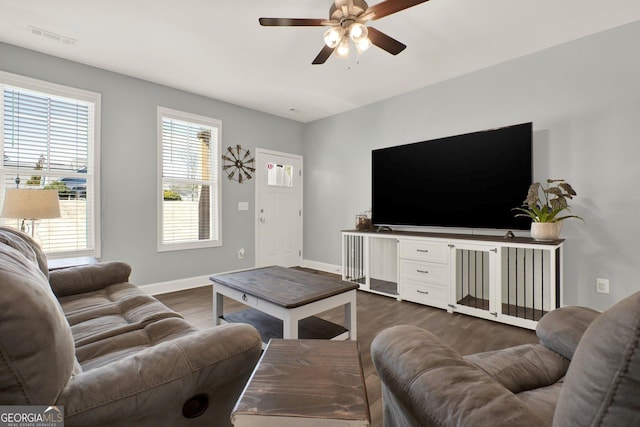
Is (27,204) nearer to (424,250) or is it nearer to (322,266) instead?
(424,250)

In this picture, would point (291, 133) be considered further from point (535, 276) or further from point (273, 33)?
point (535, 276)

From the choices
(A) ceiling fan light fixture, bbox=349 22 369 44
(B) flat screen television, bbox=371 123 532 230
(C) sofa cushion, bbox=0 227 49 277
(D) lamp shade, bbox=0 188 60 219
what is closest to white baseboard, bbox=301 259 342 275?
(B) flat screen television, bbox=371 123 532 230

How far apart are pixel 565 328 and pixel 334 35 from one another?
207 cm

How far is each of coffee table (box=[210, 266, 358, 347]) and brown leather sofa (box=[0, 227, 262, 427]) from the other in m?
0.58

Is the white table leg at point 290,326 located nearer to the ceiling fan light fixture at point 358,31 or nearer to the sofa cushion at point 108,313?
the sofa cushion at point 108,313

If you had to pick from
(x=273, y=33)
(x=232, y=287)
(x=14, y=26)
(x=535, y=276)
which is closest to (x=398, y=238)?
(x=535, y=276)

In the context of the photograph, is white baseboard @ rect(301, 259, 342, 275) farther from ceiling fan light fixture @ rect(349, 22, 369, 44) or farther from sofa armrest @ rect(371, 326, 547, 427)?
sofa armrest @ rect(371, 326, 547, 427)

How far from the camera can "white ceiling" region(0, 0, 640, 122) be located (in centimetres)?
229

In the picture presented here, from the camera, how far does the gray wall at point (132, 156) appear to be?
3051 mm

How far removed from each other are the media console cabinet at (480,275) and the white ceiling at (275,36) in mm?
1869

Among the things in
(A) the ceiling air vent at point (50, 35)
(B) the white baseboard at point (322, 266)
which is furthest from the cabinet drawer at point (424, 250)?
(A) the ceiling air vent at point (50, 35)

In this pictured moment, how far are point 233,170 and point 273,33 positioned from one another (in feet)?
7.25

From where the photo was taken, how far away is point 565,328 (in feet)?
3.78

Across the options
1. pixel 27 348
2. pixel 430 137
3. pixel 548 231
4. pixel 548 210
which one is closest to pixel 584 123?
pixel 548 210
